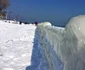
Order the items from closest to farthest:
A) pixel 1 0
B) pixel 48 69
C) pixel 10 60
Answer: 1. pixel 48 69
2. pixel 10 60
3. pixel 1 0

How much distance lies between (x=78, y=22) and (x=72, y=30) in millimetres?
119

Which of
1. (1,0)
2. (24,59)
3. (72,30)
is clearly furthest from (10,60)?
(1,0)

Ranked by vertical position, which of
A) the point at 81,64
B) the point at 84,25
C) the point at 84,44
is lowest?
the point at 81,64

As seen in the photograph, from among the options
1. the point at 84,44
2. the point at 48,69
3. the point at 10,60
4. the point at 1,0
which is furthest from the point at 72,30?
the point at 1,0

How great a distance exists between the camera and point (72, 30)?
219 cm

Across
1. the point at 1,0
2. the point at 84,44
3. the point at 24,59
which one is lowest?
the point at 24,59

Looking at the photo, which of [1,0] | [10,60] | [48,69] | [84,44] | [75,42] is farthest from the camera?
[1,0]

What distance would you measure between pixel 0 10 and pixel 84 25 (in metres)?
74.6

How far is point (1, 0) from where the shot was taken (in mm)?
74500

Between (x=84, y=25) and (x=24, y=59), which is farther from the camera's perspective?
(x=24, y=59)

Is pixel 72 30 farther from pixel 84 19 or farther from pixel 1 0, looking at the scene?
pixel 1 0

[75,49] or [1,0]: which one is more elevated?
[1,0]

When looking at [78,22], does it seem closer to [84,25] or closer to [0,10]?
[84,25]

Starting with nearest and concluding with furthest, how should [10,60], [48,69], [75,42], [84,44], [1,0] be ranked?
[84,44] → [75,42] → [48,69] → [10,60] → [1,0]
